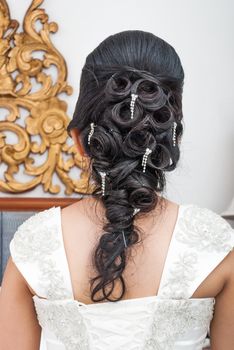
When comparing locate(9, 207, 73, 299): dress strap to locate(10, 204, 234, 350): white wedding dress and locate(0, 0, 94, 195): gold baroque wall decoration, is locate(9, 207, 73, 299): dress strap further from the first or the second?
locate(0, 0, 94, 195): gold baroque wall decoration

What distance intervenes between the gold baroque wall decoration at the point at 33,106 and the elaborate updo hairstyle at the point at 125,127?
1.40m

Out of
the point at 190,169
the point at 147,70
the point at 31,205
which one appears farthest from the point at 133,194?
the point at 190,169

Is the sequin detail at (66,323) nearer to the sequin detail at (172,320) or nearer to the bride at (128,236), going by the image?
the bride at (128,236)

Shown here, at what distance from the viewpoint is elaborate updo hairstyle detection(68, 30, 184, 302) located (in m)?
0.94

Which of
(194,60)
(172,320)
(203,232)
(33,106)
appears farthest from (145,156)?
(194,60)

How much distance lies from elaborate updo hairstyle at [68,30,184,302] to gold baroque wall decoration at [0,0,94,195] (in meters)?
1.40

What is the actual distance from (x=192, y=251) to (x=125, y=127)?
24 centimetres

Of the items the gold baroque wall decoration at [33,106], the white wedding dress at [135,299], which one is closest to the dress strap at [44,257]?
the white wedding dress at [135,299]

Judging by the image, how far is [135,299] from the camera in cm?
96

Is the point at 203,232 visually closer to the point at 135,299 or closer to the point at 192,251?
the point at 192,251

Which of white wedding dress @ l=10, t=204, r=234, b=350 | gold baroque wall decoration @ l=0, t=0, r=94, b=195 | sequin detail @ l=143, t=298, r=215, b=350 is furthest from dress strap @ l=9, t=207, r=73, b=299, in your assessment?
gold baroque wall decoration @ l=0, t=0, r=94, b=195

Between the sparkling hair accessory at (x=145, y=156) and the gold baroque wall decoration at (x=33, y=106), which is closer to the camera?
the sparkling hair accessory at (x=145, y=156)

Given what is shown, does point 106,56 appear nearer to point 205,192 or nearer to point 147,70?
point 147,70

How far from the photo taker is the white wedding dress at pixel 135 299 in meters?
0.97
